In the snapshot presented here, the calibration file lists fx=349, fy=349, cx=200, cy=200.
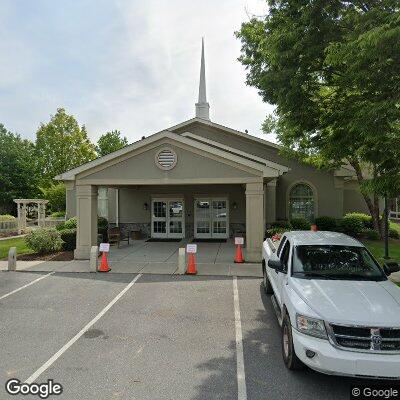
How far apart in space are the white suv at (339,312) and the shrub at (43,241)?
38.6 feet

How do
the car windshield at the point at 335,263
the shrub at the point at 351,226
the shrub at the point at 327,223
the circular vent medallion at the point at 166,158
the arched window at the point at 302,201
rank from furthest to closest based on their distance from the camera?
the arched window at the point at 302,201
the shrub at the point at 351,226
the shrub at the point at 327,223
the circular vent medallion at the point at 166,158
the car windshield at the point at 335,263

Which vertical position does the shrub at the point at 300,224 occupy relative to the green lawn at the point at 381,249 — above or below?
above

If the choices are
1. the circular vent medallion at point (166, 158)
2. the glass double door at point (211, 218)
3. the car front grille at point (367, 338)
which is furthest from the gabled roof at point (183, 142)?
the car front grille at point (367, 338)

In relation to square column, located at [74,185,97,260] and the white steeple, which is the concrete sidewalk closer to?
square column, located at [74,185,97,260]

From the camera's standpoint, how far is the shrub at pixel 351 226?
18.6m

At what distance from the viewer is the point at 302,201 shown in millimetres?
19922

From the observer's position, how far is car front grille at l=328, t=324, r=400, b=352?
4.16 meters

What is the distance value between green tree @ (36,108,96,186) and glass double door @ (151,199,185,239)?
64.9 feet

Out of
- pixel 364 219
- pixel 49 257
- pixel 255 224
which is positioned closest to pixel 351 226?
pixel 364 219

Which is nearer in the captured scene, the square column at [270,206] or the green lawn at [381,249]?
the green lawn at [381,249]

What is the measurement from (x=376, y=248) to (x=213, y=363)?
12894 mm

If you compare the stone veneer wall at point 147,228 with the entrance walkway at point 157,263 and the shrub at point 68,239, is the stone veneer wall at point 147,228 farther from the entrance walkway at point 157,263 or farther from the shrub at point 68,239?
the shrub at point 68,239

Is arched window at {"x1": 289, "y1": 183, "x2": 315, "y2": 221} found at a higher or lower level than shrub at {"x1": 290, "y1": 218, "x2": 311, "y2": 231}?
higher

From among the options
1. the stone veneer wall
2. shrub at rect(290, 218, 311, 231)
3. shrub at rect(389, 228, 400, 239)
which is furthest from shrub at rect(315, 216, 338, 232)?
the stone veneer wall
